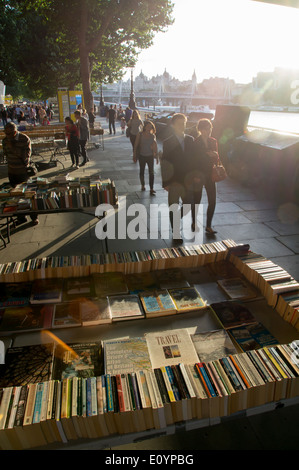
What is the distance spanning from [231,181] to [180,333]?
27.6 ft

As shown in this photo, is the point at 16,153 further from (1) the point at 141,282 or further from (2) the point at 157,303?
(2) the point at 157,303

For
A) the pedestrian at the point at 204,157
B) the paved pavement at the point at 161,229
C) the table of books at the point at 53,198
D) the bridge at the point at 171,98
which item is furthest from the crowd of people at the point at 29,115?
the bridge at the point at 171,98

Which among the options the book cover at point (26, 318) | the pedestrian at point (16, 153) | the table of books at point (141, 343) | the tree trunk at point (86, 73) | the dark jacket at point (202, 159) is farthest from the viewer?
the tree trunk at point (86, 73)

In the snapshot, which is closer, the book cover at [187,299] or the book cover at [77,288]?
the book cover at [187,299]

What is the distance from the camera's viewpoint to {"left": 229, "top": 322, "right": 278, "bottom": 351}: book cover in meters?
2.56

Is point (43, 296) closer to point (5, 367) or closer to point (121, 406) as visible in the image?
point (5, 367)

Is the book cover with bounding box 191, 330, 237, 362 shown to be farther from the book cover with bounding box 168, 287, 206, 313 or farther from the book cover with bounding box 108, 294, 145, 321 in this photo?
the book cover with bounding box 108, 294, 145, 321

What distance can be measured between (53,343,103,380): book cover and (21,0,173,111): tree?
20.8 metres

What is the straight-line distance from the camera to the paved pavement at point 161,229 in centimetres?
561

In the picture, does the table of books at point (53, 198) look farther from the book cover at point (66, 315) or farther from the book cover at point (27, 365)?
the book cover at point (27, 365)

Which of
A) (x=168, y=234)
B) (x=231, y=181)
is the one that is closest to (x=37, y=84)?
(x=231, y=181)

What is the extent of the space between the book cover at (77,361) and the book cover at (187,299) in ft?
2.98

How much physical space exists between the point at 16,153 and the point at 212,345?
18.9 ft
